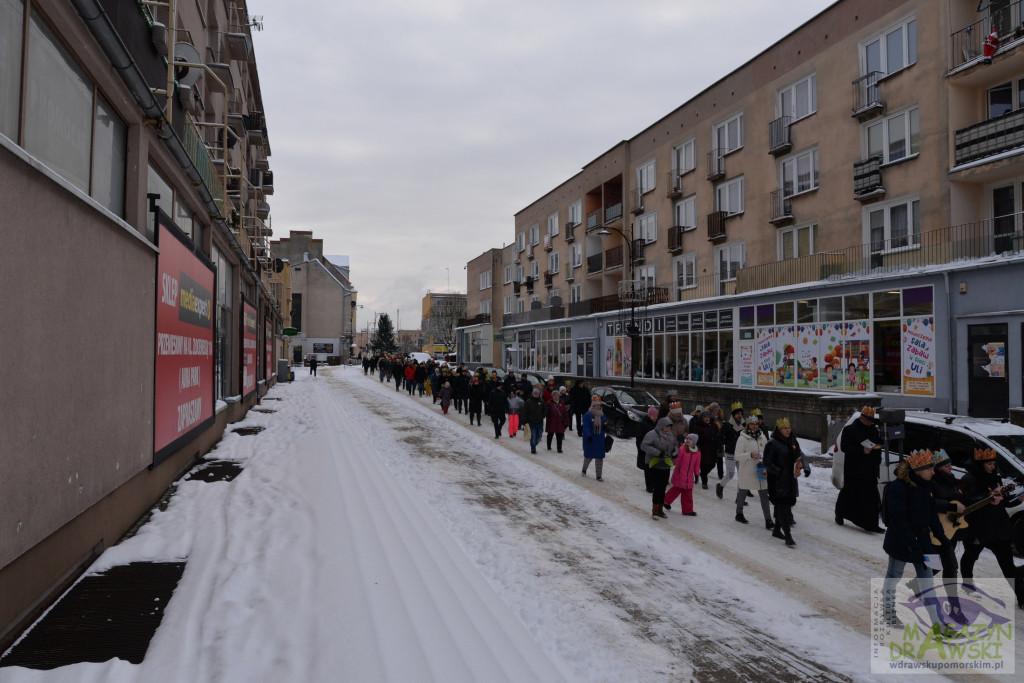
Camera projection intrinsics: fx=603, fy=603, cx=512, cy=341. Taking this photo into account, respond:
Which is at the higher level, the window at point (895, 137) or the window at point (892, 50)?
the window at point (892, 50)

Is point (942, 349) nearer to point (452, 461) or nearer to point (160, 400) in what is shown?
point (452, 461)

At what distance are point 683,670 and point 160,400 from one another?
7.47 metres

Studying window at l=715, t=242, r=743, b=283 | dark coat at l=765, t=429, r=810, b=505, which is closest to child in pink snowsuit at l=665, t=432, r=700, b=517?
dark coat at l=765, t=429, r=810, b=505

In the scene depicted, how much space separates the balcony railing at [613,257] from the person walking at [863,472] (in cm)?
2667

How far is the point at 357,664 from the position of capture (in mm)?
4238

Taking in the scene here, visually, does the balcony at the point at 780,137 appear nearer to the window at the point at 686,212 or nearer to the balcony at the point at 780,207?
the balcony at the point at 780,207

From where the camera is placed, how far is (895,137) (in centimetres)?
1803

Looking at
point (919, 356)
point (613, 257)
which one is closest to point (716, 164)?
point (613, 257)

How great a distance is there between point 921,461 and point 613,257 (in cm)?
3028

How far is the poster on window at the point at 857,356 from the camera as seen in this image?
17156 millimetres

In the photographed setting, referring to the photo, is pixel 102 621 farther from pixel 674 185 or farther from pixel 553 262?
pixel 553 262

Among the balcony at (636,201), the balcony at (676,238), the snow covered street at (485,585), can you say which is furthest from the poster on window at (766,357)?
the balcony at (636,201)

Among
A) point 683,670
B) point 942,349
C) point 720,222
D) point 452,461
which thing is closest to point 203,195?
point 452,461

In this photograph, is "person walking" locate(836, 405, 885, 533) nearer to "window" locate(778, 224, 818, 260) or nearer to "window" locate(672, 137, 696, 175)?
"window" locate(778, 224, 818, 260)
